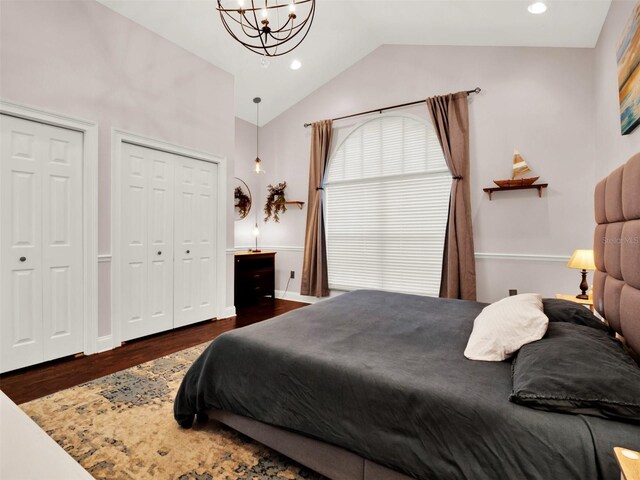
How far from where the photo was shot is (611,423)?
3.21 ft

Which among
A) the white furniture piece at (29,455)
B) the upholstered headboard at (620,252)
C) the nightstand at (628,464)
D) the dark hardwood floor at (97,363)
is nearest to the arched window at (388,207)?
the dark hardwood floor at (97,363)

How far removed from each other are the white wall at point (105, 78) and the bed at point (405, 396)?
223 cm

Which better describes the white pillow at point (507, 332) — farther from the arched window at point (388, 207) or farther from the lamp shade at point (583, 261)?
the arched window at point (388, 207)

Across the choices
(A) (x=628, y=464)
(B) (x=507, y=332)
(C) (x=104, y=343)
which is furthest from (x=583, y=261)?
(C) (x=104, y=343)

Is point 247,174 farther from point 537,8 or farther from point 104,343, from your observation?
point 537,8

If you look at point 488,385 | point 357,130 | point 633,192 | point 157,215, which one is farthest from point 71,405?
point 357,130

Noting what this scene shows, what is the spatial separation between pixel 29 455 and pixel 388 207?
4.12m

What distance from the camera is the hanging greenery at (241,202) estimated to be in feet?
17.4

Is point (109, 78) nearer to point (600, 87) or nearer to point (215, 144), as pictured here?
point (215, 144)

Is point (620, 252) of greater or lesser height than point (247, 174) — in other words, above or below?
below

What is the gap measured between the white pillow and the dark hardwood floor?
2.66 m

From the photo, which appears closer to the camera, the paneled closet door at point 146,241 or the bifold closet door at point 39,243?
the bifold closet door at point 39,243

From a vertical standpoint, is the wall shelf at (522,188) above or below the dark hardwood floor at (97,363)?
above

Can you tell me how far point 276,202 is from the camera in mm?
5367
